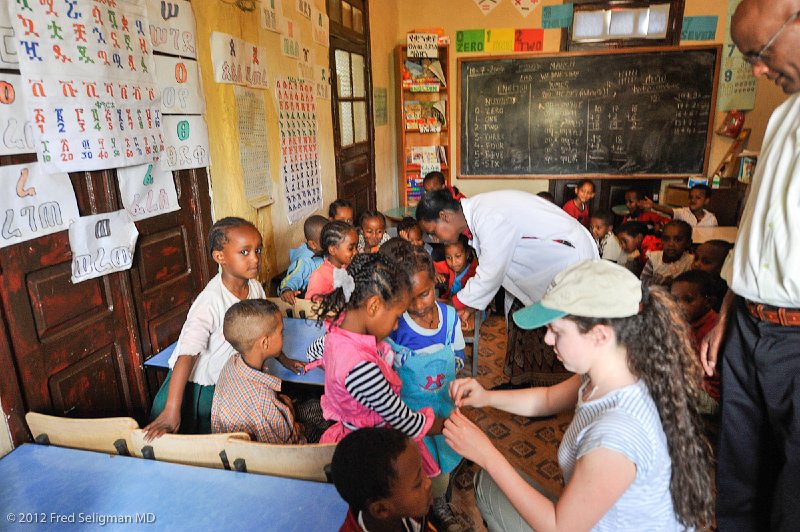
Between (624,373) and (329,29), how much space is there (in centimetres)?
374

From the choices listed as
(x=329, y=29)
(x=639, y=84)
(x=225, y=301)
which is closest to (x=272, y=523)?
(x=225, y=301)

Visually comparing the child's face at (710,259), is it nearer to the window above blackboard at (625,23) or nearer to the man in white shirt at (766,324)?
the man in white shirt at (766,324)

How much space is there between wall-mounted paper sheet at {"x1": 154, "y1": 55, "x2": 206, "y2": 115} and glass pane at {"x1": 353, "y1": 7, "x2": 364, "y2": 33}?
2619 millimetres

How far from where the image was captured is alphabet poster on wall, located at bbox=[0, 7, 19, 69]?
1.53m

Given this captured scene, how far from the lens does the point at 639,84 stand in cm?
537

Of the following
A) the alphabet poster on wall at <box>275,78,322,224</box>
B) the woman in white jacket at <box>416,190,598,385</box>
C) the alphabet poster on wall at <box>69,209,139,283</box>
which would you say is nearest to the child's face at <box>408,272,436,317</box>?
the woman in white jacket at <box>416,190,598,385</box>

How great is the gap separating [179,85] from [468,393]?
75.8 inches

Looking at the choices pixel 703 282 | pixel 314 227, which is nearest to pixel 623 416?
pixel 703 282

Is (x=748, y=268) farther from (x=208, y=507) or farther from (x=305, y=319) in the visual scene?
(x=305, y=319)

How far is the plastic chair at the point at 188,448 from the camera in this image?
140 cm

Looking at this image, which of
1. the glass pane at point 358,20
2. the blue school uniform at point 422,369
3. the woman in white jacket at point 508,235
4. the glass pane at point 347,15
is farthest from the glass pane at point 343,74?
the blue school uniform at point 422,369

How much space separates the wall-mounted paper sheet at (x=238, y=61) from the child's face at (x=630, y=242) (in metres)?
3.05

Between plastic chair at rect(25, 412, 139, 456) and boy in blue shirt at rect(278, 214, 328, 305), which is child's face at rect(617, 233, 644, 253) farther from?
plastic chair at rect(25, 412, 139, 456)

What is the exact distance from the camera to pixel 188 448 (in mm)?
1444
